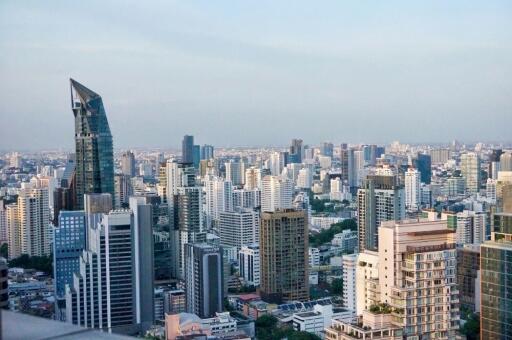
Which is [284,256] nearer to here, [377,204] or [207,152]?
[377,204]

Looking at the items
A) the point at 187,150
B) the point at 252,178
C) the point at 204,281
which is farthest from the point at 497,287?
the point at 252,178

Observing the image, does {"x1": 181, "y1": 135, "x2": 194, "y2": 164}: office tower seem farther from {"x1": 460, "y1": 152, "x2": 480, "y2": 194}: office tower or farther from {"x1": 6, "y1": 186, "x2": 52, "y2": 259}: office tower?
{"x1": 460, "y1": 152, "x2": 480, "y2": 194}: office tower

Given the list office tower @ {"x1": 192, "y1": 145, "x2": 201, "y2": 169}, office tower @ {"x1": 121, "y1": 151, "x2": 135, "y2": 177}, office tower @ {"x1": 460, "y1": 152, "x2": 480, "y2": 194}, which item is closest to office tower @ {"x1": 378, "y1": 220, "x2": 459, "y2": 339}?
office tower @ {"x1": 121, "y1": 151, "x2": 135, "y2": 177}

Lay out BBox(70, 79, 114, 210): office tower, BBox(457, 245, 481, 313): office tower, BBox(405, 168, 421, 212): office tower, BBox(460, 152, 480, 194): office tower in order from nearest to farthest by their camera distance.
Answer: BBox(457, 245, 481, 313): office tower
BBox(70, 79, 114, 210): office tower
BBox(405, 168, 421, 212): office tower
BBox(460, 152, 480, 194): office tower

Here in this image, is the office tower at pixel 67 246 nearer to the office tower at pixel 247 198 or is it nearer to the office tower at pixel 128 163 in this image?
the office tower at pixel 128 163

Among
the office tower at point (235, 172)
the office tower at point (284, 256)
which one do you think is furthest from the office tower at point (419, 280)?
the office tower at point (235, 172)

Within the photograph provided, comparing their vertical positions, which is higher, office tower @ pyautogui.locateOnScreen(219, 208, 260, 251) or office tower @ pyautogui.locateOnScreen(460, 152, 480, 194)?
office tower @ pyautogui.locateOnScreen(460, 152, 480, 194)
